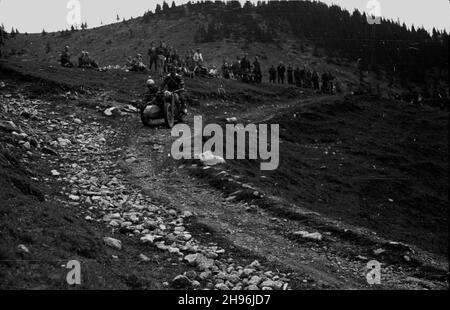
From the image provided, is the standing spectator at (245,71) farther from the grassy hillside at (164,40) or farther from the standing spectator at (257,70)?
the grassy hillside at (164,40)

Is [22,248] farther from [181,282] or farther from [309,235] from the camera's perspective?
[309,235]

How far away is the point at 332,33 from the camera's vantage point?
94.6 meters

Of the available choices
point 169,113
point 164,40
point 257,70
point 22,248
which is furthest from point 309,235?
point 164,40

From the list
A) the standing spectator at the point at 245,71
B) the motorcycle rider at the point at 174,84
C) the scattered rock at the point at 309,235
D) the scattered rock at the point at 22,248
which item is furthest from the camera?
the standing spectator at the point at 245,71

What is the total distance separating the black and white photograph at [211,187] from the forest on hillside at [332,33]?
153 feet

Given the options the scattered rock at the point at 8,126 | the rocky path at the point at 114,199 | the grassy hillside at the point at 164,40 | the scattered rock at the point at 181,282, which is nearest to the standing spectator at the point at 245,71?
the rocky path at the point at 114,199

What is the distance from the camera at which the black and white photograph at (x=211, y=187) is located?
21.2 ft

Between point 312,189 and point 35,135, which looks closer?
point 35,135

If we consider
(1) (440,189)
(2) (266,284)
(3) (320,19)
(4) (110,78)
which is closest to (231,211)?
(2) (266,284)

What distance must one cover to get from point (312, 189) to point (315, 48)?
239 ft

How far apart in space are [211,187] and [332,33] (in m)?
90.3

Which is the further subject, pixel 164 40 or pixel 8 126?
pixel 164 40

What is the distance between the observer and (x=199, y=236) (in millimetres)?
8273

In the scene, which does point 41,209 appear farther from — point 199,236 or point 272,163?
point 272,163
